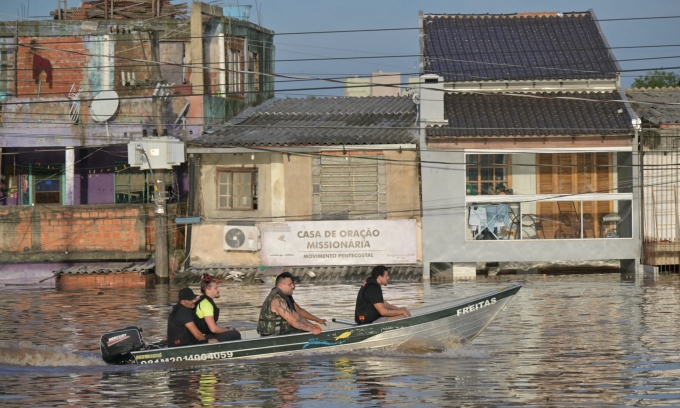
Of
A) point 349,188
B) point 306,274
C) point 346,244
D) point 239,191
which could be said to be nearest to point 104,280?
point 239,191

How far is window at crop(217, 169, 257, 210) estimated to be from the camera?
3519 cm

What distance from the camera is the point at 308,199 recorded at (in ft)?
114

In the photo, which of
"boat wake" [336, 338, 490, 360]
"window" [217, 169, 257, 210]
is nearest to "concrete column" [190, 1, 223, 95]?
"window" [217, 169, 257, 210]

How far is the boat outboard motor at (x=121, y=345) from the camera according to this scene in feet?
56.9

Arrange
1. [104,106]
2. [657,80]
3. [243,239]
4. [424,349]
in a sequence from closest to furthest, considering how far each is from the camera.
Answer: [424,349] < [243,239] < [104,106] < [657,80]

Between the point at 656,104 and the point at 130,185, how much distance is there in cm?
1800

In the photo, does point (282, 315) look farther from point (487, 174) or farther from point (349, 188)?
point (487, 174)

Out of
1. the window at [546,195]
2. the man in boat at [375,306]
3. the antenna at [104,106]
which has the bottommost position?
the man in boat at [375,306]

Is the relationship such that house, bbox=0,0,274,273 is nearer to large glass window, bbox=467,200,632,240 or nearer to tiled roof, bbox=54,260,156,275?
tiled roof, bbox=54,260,156,275

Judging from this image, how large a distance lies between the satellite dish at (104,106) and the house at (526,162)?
10309mm

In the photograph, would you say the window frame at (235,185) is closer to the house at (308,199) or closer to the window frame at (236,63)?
the house at (308,199)

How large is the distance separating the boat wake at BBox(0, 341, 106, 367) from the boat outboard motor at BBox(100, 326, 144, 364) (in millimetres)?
467

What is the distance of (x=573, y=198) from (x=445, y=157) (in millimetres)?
3976

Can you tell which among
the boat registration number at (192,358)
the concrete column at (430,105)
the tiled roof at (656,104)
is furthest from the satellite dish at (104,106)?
the boat registration number at (192,358)
